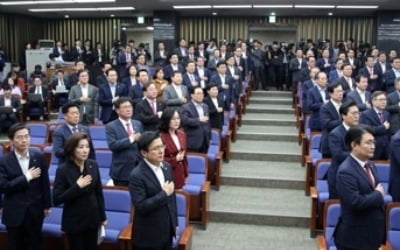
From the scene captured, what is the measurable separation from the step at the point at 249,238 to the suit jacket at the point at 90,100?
2.68m

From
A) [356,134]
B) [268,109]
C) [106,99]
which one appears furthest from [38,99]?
[356,134]

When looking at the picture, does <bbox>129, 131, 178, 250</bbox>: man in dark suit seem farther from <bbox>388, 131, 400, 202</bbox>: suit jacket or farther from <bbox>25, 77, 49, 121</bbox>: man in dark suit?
<bbox>25, 77, 49, 121</bbox>: man in dark suit

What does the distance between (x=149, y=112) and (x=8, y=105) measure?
4.29 metres

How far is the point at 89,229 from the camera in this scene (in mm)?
3508

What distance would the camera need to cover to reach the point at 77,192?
3354 mm

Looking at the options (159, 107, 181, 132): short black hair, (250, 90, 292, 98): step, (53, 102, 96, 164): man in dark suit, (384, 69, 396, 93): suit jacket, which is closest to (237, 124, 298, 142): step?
(384, 69, 396, 93): suit jacket

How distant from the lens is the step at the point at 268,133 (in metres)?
7.60

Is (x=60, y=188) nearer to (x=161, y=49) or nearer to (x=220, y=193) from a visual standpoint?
(x=220, y=193)

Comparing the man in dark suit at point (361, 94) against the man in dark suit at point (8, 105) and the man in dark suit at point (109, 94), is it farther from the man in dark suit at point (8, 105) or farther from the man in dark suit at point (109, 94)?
the man in dark suit at point (8, 105)

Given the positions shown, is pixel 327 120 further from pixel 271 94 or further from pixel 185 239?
pixel 271 94

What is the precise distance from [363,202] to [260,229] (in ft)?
7.85

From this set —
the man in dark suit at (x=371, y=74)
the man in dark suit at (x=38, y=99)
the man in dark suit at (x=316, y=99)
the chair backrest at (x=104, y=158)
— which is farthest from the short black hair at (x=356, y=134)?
the man in dark suit at (x=38, y=99)

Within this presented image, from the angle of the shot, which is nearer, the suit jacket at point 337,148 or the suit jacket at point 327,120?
the suit jacket at point 337,148

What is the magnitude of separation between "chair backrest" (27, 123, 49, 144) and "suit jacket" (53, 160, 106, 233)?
12.2 ft
